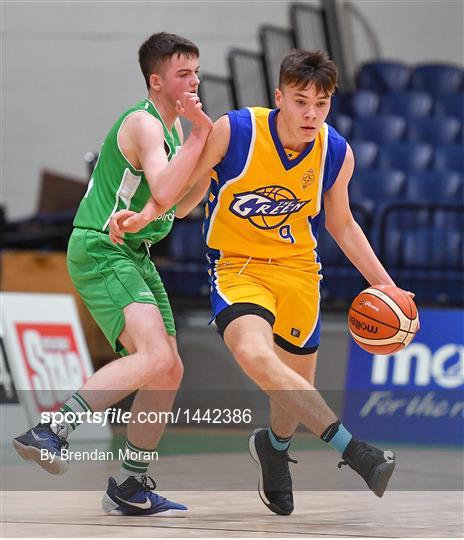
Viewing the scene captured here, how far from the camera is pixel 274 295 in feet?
15.5

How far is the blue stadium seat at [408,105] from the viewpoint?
1061 centimetres

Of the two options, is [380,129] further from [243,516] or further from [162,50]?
[243,516]

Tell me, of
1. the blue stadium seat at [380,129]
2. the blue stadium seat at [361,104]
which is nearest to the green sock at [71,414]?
the blue stadium seat at [380,129]

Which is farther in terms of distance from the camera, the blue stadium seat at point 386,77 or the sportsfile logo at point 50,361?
the blue stadium seat at point 386,77

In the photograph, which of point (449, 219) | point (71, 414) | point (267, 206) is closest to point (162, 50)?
point (267, 206)

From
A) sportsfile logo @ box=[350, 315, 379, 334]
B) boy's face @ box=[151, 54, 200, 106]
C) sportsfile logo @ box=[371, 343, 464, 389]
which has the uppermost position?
boy's face @ box=[151, 54, 200, 106]

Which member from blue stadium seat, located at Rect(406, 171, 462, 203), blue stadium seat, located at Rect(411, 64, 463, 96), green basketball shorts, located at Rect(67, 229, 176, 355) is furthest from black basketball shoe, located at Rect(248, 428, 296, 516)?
blue stadium seat, located at Rect(411, 64, 463, 96)

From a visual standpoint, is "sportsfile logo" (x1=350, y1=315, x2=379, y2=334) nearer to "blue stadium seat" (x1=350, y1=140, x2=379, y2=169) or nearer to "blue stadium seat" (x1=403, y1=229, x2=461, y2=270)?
"blue stadium seat" (x1=403, y1=229, x2=461, y2=270)

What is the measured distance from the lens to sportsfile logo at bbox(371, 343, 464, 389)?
8367 millimetres

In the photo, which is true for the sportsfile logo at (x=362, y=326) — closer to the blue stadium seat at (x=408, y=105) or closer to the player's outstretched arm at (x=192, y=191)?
the player's outstretched arm at (x=192, y=191)

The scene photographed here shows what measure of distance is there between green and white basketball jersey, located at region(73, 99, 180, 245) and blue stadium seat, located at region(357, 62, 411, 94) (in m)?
6.33

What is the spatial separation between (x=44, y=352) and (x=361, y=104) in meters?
3.97

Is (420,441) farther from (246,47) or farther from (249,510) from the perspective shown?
(246,47)

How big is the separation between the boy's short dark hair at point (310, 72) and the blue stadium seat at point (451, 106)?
635 centimetres
